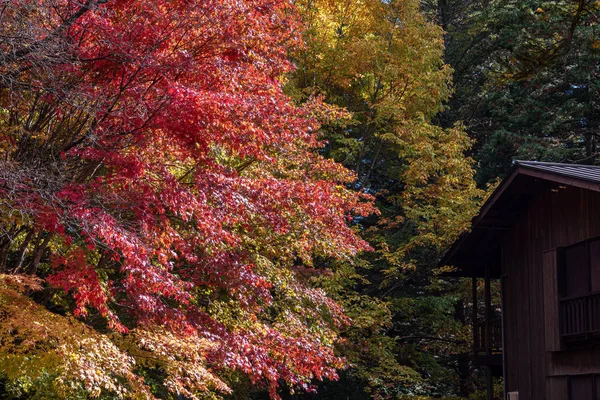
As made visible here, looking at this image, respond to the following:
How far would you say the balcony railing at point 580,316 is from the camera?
50.6 feet

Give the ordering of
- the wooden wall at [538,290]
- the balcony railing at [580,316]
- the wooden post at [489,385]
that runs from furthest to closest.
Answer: the wooden post at [489,385]
the wooden wall at [538,290]
the balcony railing at [580,316]

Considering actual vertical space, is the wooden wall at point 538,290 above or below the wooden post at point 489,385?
above

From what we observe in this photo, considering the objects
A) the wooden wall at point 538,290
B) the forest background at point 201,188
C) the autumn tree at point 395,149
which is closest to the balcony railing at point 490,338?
the wooden wall at point 538,290

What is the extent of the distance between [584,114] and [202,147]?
60.3 ft

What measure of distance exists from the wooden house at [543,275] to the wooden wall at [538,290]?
0.02m

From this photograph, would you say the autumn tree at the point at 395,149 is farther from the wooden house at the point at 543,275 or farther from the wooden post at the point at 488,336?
the wooden house at the point at 543,275

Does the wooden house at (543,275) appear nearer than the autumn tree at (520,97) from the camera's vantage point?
Yes

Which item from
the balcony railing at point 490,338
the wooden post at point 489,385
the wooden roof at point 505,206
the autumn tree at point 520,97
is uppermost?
the autumn tree at point 520,97

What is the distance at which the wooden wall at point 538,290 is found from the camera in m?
16.5

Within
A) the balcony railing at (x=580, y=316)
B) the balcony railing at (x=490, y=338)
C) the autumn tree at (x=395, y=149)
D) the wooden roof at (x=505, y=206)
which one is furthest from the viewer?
the autumn tree at (x=395, y=149)

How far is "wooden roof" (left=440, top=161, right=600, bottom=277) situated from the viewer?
53.0 ft

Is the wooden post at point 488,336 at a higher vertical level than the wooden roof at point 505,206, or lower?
lower

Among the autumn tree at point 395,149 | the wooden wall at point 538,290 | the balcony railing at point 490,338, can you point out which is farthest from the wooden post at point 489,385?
the autumn tree at point 395,149

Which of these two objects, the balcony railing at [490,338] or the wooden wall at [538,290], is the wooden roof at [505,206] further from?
the balcony railing at [490,338]
